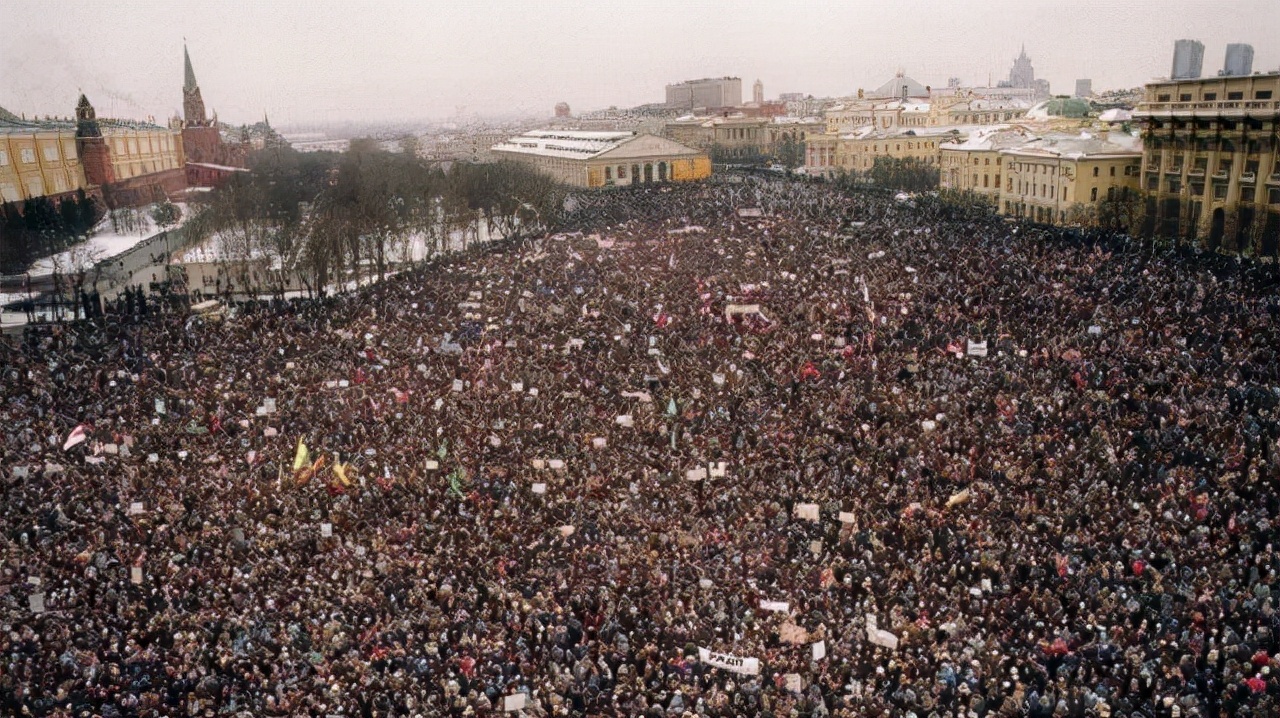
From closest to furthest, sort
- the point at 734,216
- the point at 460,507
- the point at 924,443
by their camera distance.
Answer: the point at 460,507 < the point at 924,443 < the point at 734,216

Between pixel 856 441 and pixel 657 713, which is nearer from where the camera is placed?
pixel 657 713

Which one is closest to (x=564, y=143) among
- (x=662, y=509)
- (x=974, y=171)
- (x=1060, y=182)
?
(x=974, y=171)

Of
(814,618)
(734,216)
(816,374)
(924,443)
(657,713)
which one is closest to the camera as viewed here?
(657,713)

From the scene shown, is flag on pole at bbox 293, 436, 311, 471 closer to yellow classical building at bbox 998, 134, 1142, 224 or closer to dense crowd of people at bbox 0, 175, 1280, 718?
dense crowd of people at bbox 0, 175, 1280, 718

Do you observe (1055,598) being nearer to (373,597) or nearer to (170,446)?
(373,597)

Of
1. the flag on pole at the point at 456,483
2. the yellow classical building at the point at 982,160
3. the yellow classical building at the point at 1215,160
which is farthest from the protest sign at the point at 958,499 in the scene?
the yellow classical building at the point at 982,160

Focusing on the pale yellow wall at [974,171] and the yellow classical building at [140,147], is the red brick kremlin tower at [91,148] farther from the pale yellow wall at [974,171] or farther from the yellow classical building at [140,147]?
the pale yellow wall at [974,171]

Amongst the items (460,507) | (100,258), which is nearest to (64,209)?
(100,258)
